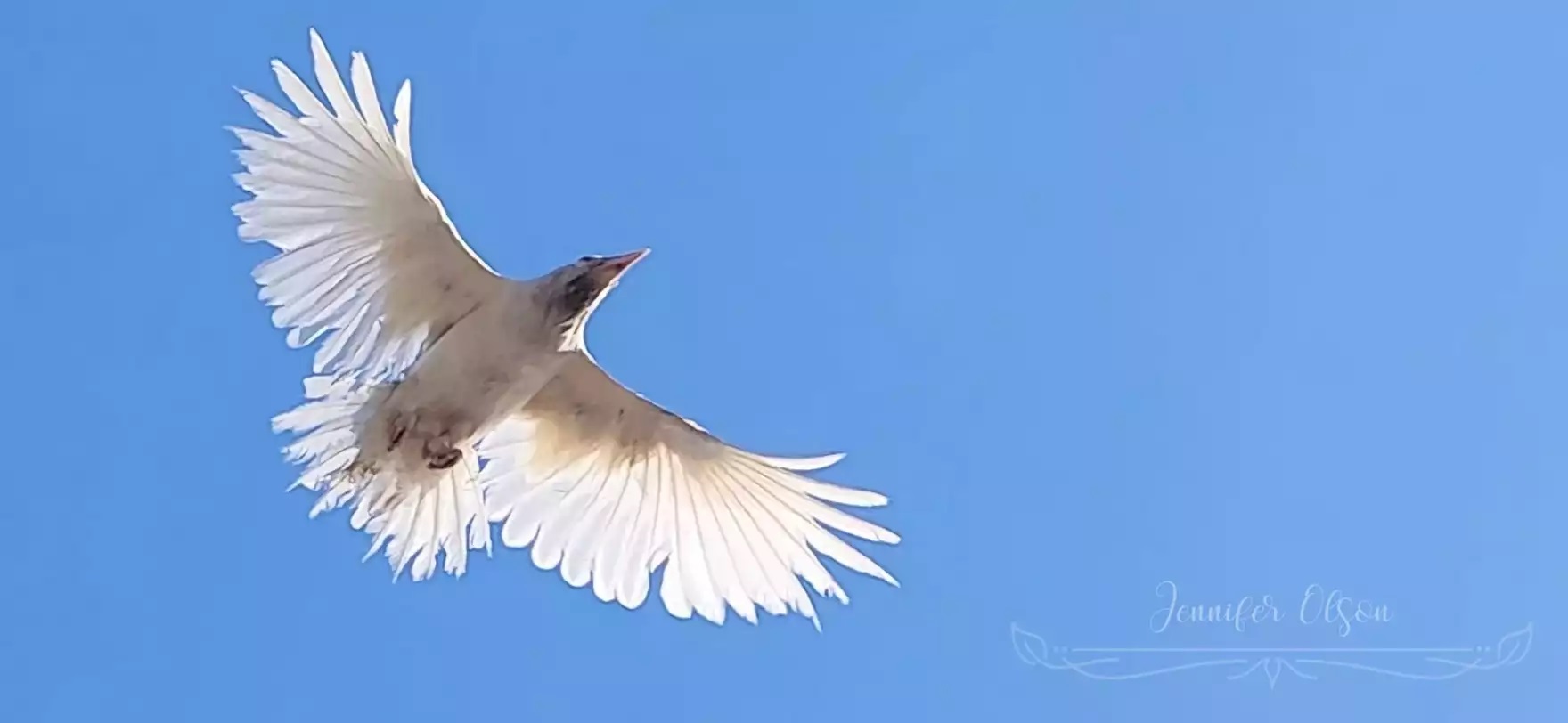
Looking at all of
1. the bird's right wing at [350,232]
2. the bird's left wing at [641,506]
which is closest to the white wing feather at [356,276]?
the bird's right wing at [350,232]

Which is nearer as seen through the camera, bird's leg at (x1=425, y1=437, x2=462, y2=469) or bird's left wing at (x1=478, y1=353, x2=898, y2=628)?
bird's leg at (x1=425, y1=437, x2=462, y2=469)

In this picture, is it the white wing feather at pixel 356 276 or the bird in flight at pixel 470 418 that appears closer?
the white wing feather at pixel 356 276

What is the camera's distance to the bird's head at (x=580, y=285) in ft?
28.3

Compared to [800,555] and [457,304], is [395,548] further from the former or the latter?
[800,555]

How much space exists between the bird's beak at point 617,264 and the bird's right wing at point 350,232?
0.54m

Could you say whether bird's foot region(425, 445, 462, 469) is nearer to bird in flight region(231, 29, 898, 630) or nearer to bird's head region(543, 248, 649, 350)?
bird in flight region(231, 29, 898, 630)

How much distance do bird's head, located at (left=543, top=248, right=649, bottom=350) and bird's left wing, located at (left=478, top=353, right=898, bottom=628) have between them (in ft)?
1.84

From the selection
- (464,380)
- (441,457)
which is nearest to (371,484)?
(441,457)

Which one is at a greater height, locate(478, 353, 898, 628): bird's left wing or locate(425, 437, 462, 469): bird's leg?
locate(478, 353, 898, 628): bird's left wing

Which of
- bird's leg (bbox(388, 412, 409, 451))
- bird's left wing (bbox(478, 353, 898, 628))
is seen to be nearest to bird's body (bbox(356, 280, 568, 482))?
bird's leg (bbox(388, 412, 409, 451))

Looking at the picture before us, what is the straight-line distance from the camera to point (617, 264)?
28.4 ft

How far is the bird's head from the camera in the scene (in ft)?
28.3

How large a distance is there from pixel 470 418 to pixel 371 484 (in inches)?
22.8

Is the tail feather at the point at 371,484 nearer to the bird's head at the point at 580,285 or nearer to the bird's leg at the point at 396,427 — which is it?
the bird's leg at the point at 396,427
